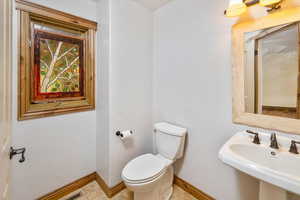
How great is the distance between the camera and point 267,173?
2.29ft

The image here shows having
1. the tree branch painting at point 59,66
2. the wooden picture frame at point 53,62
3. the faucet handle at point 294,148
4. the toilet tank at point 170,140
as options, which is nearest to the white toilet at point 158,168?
the toilet tank at point 170,140

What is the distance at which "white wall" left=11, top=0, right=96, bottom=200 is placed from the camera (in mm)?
1246

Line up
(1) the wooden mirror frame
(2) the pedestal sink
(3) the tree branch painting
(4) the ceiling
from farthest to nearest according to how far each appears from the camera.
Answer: (4) the ceiling
(3) the tree branch painting
(1) the wooden mirror frame
(2) the pedestal sink

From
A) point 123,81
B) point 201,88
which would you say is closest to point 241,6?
point 201,88

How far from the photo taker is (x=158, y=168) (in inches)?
52.5

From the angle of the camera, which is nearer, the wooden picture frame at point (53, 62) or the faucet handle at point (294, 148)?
the faucet handle at point (294, 148)

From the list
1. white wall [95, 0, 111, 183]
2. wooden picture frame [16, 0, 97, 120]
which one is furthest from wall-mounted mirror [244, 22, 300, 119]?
wooden picture frame [16, 0, 97, 120]

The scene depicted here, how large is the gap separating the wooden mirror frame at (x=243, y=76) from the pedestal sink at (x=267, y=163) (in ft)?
0.30

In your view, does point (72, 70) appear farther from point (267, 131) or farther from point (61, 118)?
point (267, 131)

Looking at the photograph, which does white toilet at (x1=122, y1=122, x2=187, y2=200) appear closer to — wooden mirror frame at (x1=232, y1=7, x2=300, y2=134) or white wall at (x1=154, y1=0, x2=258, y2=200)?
white wall at (x1=154, y1=0, x2=258, y2=200)

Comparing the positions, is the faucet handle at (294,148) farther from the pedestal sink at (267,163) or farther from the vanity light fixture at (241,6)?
the vanity light fixture at (241,6)

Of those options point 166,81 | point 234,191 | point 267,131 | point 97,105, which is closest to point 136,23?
point 166,81

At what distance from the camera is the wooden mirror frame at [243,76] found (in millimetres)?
935

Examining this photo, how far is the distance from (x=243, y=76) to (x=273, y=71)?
0.63 ft
